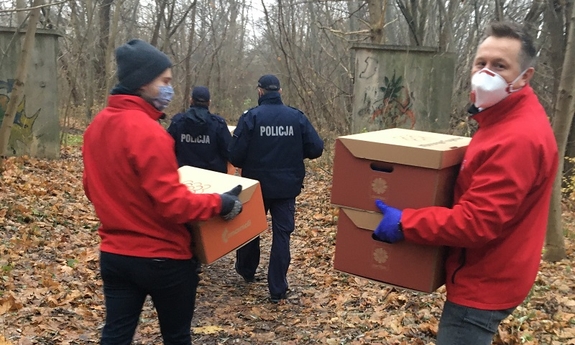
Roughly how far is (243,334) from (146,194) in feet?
8.25

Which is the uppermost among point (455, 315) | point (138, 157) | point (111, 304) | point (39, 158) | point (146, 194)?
point (138, 157)

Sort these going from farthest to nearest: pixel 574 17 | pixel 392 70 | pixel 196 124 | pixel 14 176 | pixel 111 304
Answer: pixel 392 70 → pixel 14 176 → pixel 196 124 → pixel 574 17 → pixel 111 304

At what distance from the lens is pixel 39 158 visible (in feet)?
39.9

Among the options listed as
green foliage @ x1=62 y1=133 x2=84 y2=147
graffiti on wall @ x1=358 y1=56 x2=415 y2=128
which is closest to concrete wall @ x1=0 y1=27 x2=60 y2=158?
green foliage @ x1=62 y1=133 x2=84 y2=147

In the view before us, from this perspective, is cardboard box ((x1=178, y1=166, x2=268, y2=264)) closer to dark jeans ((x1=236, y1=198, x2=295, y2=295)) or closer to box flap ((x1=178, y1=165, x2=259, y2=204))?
box flap ((x1=178, y1=165, x2=259, y2=204))

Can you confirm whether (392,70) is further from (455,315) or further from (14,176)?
(455,315)

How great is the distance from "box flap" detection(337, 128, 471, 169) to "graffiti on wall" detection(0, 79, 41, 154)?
1124cm

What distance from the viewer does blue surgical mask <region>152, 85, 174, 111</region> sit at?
111 inches

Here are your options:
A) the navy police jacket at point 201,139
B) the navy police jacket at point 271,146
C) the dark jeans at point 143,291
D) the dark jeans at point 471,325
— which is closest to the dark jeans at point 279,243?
the navy police jacket at point 271,146

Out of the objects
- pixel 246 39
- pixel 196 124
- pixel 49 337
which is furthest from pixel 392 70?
pixel 246 39

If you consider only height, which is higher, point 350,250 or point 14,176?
point 350,250

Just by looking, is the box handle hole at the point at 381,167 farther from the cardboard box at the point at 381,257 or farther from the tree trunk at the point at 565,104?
the tree trunk at the point at 565,104

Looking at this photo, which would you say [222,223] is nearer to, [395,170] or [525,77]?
[395,170]

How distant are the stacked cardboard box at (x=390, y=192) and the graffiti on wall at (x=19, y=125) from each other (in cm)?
1119
